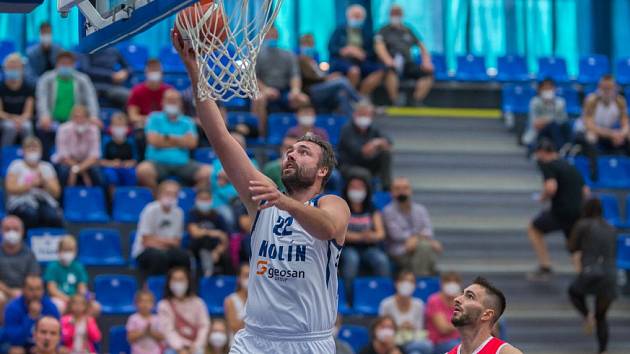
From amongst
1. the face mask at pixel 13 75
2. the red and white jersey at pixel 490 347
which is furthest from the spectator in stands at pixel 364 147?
the red and white jersey at pixel 490 347

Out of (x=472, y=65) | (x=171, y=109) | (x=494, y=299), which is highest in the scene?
(x=472, y=65)

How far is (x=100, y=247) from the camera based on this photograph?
13.2 m

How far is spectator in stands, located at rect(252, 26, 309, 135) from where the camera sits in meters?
15.9

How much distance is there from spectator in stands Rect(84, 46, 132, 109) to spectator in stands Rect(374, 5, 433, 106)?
360 centimetres

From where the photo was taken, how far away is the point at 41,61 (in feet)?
50.9

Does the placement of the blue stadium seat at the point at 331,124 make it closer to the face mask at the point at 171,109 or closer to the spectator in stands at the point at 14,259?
the face mask at the point at 171,109

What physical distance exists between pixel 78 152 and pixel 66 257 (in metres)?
1.89

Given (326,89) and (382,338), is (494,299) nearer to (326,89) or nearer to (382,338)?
(382,338)

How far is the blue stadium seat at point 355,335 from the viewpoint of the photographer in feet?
41.5

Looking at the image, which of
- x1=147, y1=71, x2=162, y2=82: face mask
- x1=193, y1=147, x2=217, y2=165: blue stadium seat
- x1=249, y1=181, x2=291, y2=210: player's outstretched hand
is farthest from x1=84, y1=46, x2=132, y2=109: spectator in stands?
x1=249, y1=181, x2=291, y2=210: player's outstretched hand

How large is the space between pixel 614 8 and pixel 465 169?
5.86m

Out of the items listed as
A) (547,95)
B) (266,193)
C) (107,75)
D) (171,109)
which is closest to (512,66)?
(547,95)

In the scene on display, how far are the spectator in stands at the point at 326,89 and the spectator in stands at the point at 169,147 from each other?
8.19 ft

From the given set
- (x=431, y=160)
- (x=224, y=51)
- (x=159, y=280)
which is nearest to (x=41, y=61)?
(x=159, y=280)
